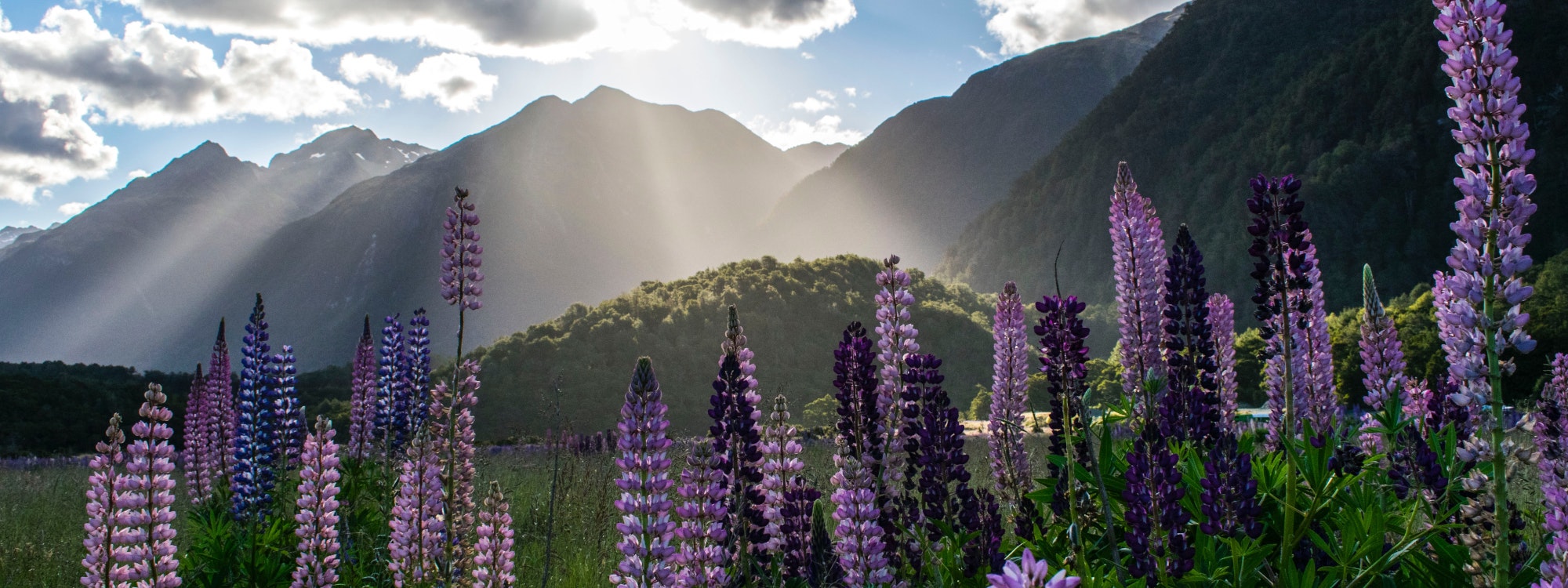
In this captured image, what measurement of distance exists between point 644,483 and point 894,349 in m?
1.50

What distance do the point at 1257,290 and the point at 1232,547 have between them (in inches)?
33.5

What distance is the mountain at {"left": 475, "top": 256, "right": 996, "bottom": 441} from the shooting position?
1082 inches

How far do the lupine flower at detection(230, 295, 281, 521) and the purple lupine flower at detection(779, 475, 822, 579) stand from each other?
5.03 metres

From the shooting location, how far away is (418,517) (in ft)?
12.8

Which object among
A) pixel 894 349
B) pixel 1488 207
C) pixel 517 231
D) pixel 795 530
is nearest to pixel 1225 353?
pixel 894 349

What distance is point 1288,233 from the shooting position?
2.63 metres

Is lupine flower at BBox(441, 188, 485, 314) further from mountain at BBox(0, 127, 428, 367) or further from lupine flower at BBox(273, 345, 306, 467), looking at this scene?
mountain at BBox(0, 127, 428, 367)

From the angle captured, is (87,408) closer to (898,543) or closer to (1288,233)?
(898,543)

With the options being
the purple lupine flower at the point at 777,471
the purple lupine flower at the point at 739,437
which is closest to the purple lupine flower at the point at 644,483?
the purple lupine flower at the point at 739,437

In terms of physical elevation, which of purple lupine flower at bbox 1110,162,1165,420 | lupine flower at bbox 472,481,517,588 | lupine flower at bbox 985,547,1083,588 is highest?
purple lupine flower at bbox 1110,162,1165,420

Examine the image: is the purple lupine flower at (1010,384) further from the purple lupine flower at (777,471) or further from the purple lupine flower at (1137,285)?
the purple lupine flower at (777,471)

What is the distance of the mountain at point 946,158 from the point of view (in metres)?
96.5

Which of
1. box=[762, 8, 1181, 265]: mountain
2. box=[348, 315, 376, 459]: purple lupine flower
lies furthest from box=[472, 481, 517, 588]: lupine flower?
box=[762, 8, 1181, 265]: mountain

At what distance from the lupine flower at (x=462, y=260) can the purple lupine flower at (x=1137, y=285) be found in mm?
3144
